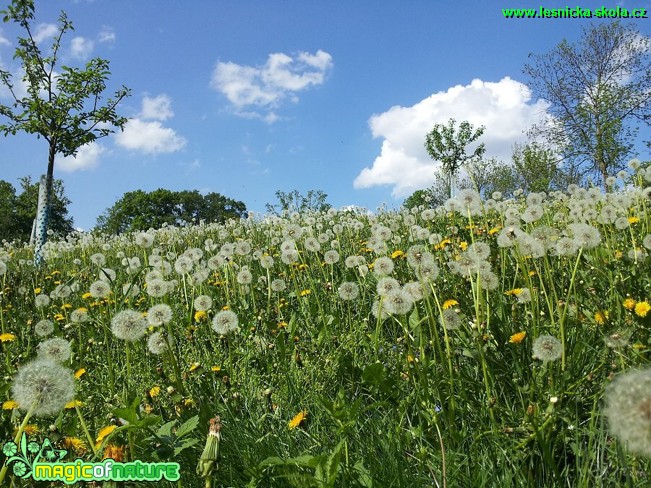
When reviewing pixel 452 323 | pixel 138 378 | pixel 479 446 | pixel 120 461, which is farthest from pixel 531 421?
pixel 138 378

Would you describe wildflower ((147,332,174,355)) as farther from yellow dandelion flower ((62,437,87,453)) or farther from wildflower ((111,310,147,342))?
yellow dandelion flower ((62,437,87,453))

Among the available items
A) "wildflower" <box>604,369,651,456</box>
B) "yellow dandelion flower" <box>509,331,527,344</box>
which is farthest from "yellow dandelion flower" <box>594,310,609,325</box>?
"wildflower" <box>604,369,651,456</box>

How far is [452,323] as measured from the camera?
2.07 meters

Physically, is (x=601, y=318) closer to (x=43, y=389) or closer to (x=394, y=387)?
(x=394, y=387)

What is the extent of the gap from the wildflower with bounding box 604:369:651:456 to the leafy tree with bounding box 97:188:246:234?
55.6 metres

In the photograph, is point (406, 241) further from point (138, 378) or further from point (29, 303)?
point (29, 303)

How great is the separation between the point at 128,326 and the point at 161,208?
70637 mm

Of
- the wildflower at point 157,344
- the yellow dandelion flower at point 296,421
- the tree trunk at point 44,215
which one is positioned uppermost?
the tree trunk at point 44,215

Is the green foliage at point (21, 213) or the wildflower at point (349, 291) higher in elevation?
the green foliage at point (21, 213)

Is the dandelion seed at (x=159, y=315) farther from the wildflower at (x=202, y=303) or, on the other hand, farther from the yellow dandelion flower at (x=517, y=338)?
the yellow dandelion flower at (x=517, y=338)

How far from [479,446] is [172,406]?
1.27m

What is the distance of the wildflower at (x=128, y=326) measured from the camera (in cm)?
191

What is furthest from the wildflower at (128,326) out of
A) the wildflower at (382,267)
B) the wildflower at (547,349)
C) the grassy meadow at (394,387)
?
the wildflower at (547,349)

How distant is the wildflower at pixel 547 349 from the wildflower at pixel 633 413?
869 millimetres
